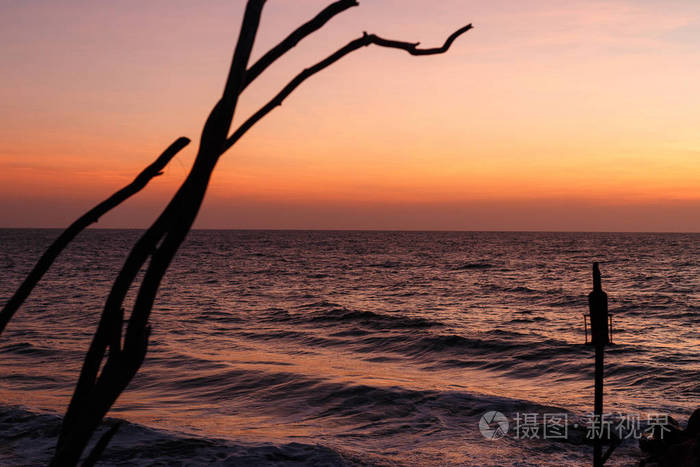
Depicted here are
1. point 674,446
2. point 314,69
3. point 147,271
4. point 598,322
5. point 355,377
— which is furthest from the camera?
point 355,377

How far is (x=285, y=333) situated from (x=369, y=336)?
134 inches

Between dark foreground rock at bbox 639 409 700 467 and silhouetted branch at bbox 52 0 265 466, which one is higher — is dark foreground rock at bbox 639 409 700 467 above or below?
below

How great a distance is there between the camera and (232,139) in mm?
1469

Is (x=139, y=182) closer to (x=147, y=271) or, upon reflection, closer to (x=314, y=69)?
(x=147, y=271)

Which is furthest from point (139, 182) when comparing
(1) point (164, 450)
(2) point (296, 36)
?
(1) point (164, 450)

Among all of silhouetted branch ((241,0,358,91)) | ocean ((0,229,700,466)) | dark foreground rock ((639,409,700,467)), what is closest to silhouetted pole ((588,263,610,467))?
dark foreground rock ((639,409,700,467))

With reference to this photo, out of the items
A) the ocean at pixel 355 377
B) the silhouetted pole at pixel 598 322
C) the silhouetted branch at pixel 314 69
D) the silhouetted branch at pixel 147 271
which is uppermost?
the silhouetted branch at pixel 314 69

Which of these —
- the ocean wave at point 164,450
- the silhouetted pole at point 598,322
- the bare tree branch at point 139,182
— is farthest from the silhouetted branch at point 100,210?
the ocean wave at point 164,450

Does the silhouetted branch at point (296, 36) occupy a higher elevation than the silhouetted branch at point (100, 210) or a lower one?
higher

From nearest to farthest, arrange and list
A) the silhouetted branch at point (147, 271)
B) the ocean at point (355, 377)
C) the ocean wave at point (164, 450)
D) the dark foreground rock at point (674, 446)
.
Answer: the silhouetted branch at point (147, 271) → the dark foreground rock at point (674, 446) → the ocean wave at point (164, 450) → the ocean at point (355, 377)

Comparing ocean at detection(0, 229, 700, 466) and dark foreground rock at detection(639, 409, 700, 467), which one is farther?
ocean at detection(0, 229, 700, 466)

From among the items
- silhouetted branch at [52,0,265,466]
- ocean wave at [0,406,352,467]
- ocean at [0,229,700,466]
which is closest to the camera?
silhouetted branch at [52,0,265,466]

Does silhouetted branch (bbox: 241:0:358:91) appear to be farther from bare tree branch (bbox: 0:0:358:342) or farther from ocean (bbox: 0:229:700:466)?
ocean (bbox: 0:229:700:466)

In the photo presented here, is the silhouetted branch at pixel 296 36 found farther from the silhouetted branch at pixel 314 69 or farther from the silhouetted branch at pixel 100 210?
the silhouetted branch at pixel 100 210
